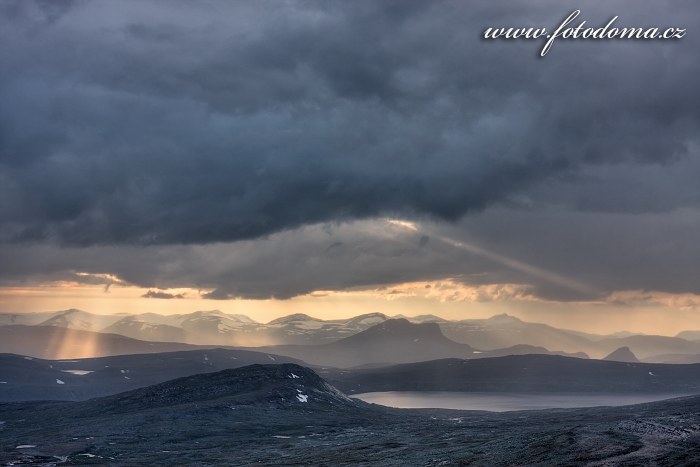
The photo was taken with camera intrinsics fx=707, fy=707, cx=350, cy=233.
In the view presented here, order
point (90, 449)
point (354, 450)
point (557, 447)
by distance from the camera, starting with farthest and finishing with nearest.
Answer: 1. point (90, 449)
2. point (354, 450)
3. point (557, 447)

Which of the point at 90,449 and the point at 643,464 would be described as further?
the point at 90,449

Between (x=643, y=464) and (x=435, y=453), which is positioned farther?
(x=435, y=453)

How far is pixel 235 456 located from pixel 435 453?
5024cm

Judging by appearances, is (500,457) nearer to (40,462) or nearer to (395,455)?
(395,455)

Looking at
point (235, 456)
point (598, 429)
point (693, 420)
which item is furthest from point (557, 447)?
point (235, 456)

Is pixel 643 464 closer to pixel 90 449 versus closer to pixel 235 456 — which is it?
pixel 235 456

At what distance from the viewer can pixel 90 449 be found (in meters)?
175

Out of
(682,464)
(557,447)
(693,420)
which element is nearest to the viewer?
(682,464)

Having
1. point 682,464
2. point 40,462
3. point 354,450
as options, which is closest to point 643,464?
point 682,464

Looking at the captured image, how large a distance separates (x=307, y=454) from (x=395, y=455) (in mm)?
23470

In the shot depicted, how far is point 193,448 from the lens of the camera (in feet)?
599

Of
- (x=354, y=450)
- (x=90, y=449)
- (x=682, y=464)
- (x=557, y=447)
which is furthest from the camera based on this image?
(x=90, y=449)

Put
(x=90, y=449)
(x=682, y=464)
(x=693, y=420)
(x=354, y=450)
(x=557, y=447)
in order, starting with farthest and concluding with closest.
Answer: (x=90, y=449) < (x=354, y=450) < (x=693, y=420) < (x=557, y=447) < (x=682, y=464)

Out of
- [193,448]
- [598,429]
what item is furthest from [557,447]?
[193,448]
